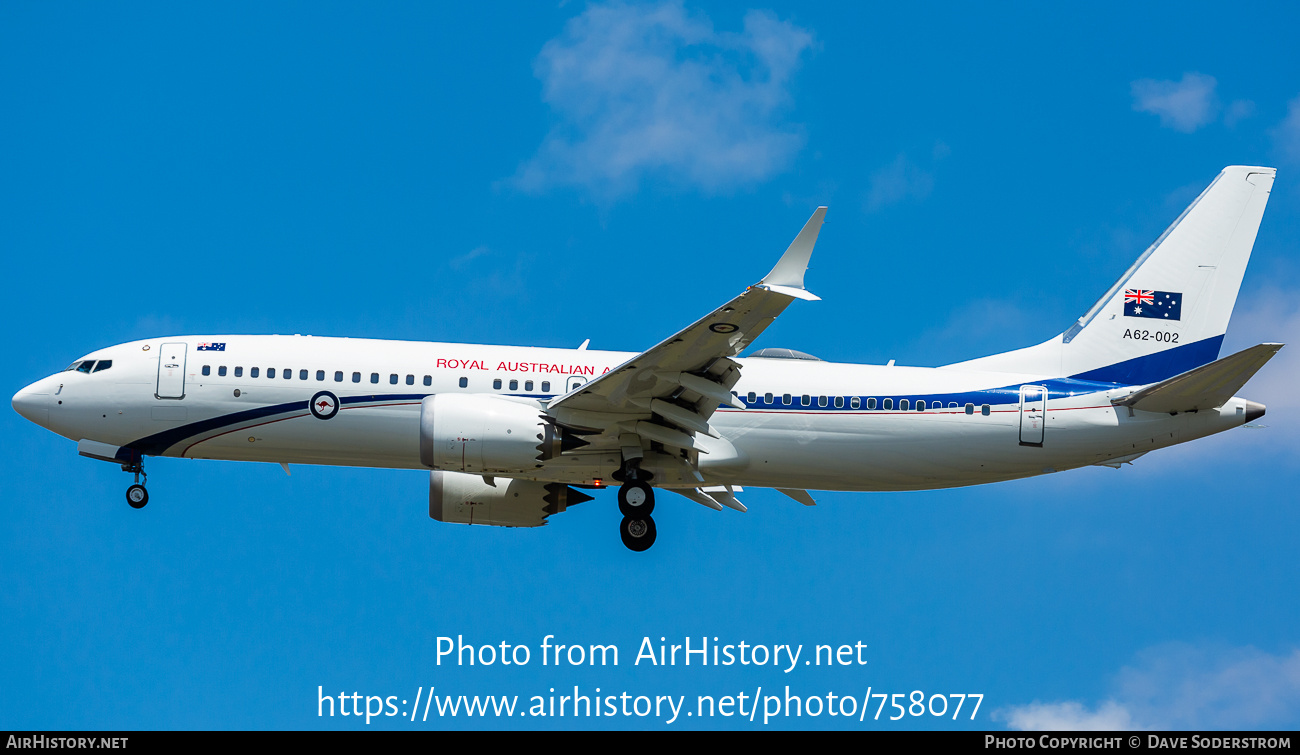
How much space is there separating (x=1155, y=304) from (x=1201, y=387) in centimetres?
382

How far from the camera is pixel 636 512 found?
27906 millimetres

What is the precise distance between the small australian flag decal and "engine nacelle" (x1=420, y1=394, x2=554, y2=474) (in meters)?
13.8

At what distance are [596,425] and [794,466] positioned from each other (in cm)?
437

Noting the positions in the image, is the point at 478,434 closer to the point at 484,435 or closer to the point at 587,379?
the point at 484,435

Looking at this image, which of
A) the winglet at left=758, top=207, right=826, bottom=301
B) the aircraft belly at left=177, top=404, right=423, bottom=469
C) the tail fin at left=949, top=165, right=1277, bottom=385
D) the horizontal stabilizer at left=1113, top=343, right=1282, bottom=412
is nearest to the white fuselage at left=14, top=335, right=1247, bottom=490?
the aircraft belly at left=177, top=404, right=423, bottom=469

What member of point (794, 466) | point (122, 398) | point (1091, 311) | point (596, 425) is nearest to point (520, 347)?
point (596, 425)

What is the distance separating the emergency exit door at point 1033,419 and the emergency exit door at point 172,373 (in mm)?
18017

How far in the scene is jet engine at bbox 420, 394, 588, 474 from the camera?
26.6 metres

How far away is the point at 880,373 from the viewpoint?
94.7 feet

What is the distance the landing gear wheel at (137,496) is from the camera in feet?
95.3

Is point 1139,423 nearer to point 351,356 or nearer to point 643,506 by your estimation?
point 643,506

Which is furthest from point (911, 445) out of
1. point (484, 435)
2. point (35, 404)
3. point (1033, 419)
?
point (35, 404)

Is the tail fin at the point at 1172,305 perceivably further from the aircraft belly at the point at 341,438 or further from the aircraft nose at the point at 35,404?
the aircraft nose at the point at 35,404

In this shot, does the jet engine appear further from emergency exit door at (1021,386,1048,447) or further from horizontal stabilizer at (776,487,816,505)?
emergency exit door at (1021,386,1048,447)
